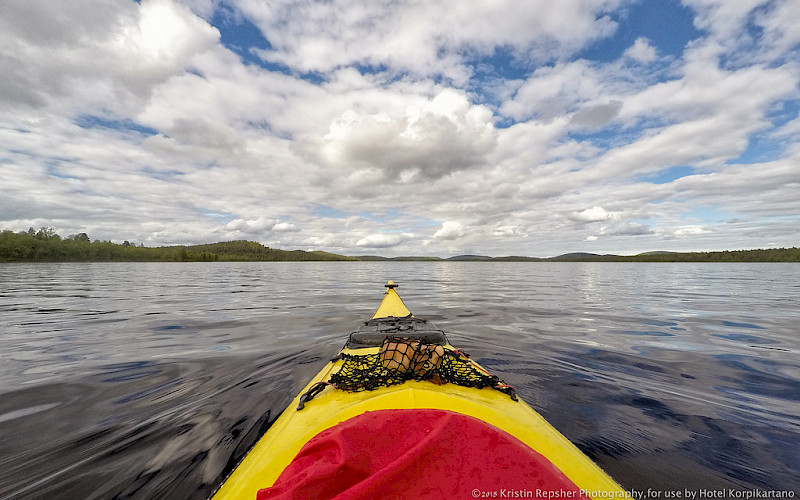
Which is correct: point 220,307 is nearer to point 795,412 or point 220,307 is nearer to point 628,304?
point 795,412

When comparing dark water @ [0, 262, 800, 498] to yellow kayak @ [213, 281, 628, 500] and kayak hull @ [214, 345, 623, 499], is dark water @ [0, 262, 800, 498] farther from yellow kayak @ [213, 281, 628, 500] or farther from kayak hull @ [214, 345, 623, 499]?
yellow kayak @ [213, 281, 628, 500]

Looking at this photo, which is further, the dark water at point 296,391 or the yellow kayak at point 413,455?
the dark water at point 296,391

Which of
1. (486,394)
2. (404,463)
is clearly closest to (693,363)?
(486,394)

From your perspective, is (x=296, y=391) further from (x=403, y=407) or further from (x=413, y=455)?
(x=413, y=455)

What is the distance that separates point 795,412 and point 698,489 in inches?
126

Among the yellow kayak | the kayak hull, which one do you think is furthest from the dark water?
the yellow kayak

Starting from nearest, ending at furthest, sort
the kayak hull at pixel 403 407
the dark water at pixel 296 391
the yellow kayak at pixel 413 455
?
the yellow kayak at pixel 413 455 < the kayak hull at pixel 403 407 < the dark water at pixel 296 391

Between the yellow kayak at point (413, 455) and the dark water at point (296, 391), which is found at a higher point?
the yellow kayak at point (413, 455)

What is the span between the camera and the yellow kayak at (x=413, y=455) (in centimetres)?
155

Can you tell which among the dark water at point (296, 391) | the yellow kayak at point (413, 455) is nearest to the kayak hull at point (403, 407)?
the yellow kayak at point (413, 455)

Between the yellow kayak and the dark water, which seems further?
the dark water

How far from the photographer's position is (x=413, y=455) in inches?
63.8

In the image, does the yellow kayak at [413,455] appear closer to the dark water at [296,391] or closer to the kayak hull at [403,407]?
the kayak hull at [403,407]

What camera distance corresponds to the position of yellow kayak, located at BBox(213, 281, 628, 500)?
1549 mm
